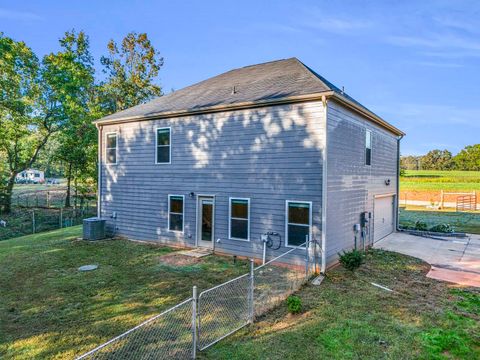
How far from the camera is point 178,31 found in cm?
1741

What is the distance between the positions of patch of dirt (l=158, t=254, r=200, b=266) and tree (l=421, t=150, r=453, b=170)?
3696 inches

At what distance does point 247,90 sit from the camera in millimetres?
10211

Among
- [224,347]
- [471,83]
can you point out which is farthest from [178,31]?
[471,83]

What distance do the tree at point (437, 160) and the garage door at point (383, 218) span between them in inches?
3320

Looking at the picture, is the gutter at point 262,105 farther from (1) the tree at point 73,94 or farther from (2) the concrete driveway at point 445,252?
(1) the tree at point 73,94

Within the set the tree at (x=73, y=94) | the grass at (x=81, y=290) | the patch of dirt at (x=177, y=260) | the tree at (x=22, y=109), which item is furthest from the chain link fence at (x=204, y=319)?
the tree at (x=22, y=109)

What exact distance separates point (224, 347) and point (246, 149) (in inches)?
238

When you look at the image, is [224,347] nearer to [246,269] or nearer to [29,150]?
[246,269]

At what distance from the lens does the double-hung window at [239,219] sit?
30.6 ft

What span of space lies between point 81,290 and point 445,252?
1170 cm

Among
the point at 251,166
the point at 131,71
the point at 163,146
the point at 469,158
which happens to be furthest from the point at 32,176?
the point at 469,158

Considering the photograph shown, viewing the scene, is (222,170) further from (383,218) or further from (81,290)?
(383,218)

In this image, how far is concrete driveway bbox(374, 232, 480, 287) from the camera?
26.4 ft

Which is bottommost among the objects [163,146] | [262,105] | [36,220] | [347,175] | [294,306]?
[36,220]
